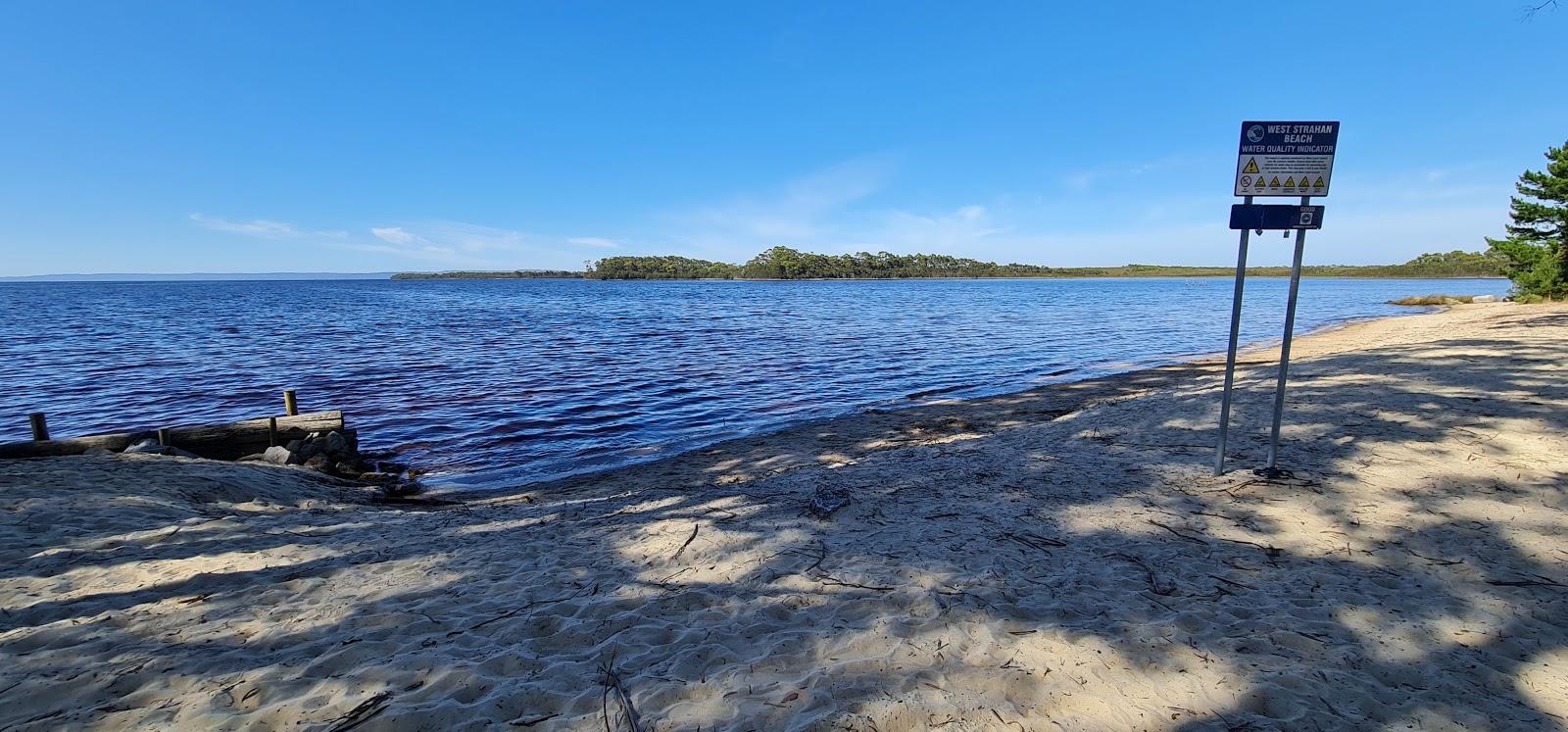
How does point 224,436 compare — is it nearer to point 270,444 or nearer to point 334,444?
point 270,444

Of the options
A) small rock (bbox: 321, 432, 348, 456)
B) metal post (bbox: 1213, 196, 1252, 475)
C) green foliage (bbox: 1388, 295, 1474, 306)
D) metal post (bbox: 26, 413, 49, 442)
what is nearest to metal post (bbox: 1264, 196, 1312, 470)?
metal post (bbox: 1213, 196, 1252, 475)

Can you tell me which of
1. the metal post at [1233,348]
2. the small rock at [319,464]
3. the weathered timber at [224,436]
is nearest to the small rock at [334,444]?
the small rock at [319,464]

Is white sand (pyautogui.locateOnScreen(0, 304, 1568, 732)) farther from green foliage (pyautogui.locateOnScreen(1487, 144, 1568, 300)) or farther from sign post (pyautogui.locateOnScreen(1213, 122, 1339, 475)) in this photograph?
green foliage (pyautogui.locateOnScreen(1487, 144, 1568, 300))

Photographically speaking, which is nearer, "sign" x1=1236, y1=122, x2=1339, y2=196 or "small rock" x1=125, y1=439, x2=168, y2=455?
"sign" x1=1236, y1=122, x2=1339, y2=196

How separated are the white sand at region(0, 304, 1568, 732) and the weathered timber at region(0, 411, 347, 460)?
209 centimetres

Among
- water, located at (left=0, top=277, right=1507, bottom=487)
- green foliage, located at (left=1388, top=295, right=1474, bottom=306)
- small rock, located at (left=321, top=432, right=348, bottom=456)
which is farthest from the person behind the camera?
green foliage, located at (left=1388, top=295, right=1474, bottom=306)

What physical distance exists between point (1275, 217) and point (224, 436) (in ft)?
49.4

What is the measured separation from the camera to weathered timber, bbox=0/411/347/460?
365 inches

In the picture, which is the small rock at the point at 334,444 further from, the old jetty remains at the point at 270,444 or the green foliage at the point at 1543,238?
the green foliage at the point at 1543,238

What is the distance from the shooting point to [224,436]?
10.4 m

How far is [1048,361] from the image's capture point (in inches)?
851

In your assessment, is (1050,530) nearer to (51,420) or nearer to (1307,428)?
(1307,428)

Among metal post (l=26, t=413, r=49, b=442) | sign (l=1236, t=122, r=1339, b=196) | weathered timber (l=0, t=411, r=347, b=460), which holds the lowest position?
weathered timber (l=0, t=411, r=347, b=460)

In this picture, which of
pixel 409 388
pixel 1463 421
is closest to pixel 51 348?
pixel 409 388
